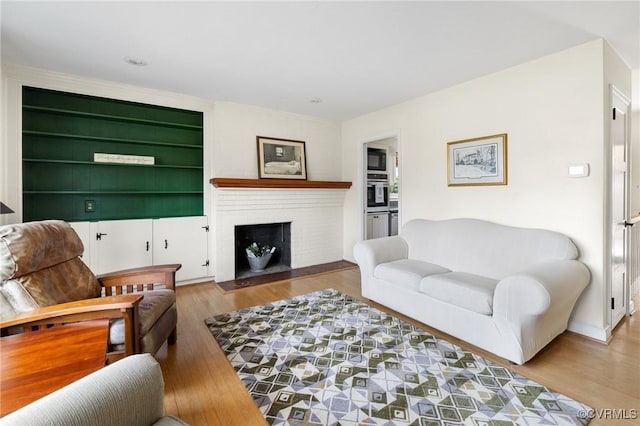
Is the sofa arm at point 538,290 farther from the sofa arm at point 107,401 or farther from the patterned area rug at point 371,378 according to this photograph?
the sofa arm at point 107,401

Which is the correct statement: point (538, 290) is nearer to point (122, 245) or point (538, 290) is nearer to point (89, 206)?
point (122, 245)

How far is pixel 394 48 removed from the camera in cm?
253

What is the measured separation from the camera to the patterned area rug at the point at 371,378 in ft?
5.16

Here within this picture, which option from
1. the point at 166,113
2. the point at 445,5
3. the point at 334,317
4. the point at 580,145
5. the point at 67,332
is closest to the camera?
the point at 67,332

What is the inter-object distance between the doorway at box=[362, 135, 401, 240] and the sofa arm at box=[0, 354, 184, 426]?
4.29 m

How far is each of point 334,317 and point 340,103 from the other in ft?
9.29

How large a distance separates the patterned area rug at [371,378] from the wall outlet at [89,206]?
6.89 ft

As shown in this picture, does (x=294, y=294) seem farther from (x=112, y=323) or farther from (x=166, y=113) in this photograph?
(x=166, y=113)

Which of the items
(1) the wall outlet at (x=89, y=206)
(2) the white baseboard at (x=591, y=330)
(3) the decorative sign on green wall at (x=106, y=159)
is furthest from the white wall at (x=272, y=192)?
(2) the white baseboard at (x=591, y=330)

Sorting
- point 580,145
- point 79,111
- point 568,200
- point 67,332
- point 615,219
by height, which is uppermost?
point 79,111

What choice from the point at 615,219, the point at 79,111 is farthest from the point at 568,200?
the point at 79,111

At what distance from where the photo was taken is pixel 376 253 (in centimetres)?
316

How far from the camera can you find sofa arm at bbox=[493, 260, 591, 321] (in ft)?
6.00

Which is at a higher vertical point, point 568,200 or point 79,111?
point 79,111
